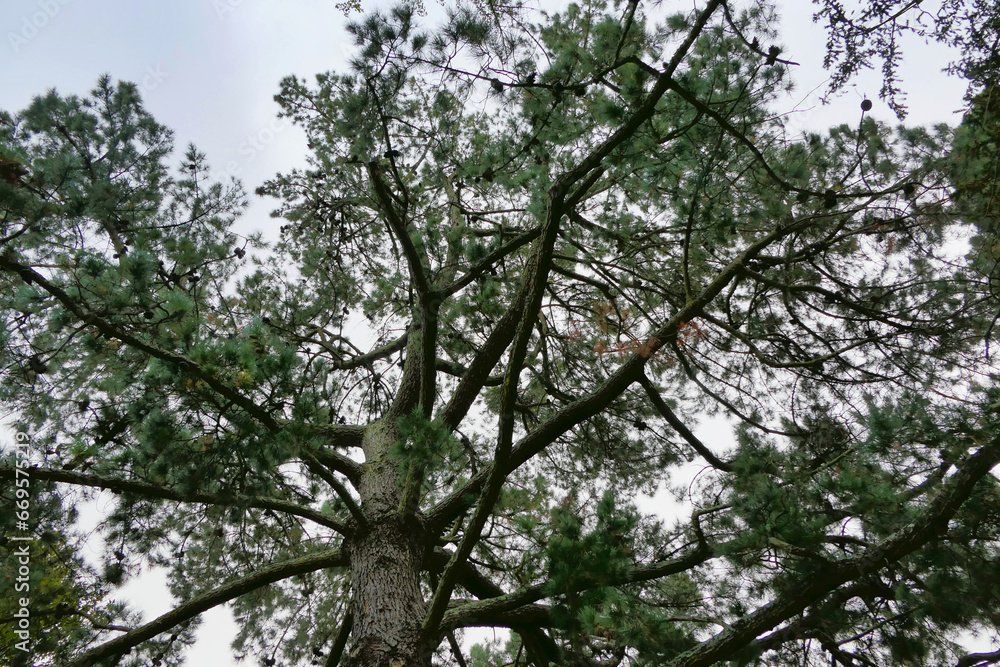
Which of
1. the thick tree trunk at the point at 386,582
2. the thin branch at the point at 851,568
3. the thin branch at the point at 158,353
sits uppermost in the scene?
the thin branch at the point at 158,353

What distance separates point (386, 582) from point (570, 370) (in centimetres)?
255

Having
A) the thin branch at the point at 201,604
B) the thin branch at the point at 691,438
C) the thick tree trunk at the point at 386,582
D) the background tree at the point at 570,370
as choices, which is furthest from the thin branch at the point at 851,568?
the thin branch at the point at 201,604

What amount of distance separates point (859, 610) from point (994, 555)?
77 centimetres

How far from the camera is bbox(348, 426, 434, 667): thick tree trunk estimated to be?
305cm

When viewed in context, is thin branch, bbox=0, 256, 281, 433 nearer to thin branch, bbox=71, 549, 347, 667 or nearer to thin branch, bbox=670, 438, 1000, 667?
thin branch, bbox=71, 549, 347, 667

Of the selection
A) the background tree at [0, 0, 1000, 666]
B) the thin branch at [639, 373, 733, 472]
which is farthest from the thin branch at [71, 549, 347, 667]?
the thin branch at [639, 373, 733, 472]

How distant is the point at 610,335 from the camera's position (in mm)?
5352

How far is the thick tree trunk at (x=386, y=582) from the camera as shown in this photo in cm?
305

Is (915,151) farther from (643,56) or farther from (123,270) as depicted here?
(123,270)

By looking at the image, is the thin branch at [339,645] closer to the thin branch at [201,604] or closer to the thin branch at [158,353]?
the thin branch at [201,604]

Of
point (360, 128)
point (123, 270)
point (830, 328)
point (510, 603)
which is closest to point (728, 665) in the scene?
point (510, 603)

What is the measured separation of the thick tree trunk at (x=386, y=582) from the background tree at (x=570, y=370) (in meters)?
0.02

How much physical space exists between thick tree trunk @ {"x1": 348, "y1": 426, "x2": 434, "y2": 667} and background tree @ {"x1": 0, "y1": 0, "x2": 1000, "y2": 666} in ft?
0.06

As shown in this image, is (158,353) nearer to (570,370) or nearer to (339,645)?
(339,645)
